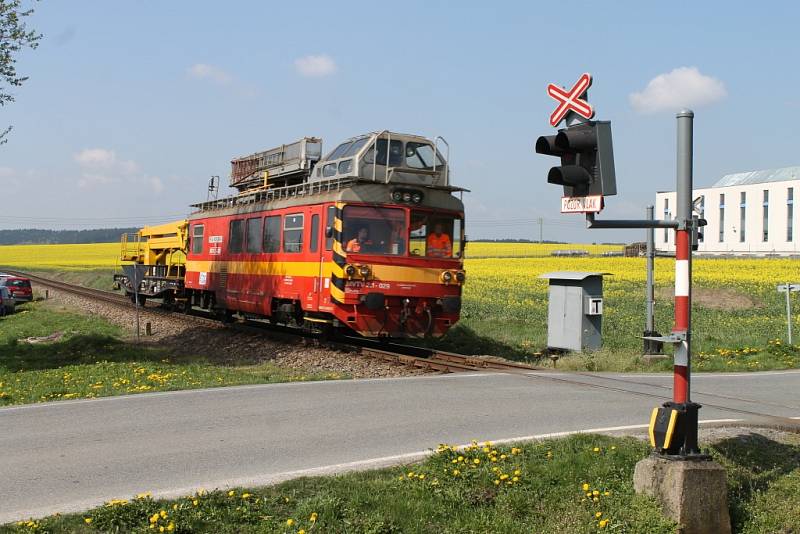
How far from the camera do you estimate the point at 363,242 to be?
16.2 meters

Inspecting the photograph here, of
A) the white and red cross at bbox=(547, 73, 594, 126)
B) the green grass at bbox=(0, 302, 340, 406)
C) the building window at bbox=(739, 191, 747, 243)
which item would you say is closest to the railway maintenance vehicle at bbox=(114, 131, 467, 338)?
the green grass at bbox=(0, 302, 340, 406)

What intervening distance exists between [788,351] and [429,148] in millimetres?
8317

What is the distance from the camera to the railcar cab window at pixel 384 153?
17.0 m

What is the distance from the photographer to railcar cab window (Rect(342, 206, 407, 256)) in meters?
16.0

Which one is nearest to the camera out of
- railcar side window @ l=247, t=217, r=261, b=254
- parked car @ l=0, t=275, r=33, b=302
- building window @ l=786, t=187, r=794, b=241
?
railcar side window @ l=247, t=217, r=261, b=254

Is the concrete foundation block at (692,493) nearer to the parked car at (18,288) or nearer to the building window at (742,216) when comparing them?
the parked car at (18,288)

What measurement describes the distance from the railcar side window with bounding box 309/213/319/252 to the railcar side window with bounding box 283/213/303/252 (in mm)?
586

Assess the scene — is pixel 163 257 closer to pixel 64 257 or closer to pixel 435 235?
pixel 435 235

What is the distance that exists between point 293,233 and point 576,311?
6.03 m

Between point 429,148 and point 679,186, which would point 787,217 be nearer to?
point 429,148

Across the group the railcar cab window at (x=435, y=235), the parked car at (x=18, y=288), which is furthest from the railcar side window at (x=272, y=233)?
the parked car at (x=18, y=288)

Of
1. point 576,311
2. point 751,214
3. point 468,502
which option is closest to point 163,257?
point 576,311

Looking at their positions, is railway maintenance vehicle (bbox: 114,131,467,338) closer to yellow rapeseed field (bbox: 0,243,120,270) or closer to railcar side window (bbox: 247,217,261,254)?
railcar side window (bbox: 247,217,261,254)

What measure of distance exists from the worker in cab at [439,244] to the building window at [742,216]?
6854cm
